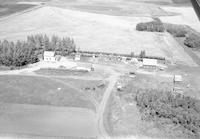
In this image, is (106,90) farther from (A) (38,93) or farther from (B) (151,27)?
(B) (151,27)

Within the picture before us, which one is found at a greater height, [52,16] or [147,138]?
[52,16]

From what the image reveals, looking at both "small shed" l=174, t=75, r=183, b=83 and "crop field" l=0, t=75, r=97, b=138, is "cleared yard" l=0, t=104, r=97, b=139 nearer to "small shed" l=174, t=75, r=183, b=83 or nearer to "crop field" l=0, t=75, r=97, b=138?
"crop field" l=0, t=75, r=97, b=138

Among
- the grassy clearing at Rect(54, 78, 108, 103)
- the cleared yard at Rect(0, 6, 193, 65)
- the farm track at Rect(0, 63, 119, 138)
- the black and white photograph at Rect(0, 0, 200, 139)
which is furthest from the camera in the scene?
the cleared yard at Rect(0, 6, 193, 65)

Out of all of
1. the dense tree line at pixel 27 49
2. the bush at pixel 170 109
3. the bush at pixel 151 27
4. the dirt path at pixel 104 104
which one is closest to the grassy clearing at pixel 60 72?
the dense tree line at pixel 27 49

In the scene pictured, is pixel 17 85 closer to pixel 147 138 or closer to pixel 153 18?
pixel 147 138

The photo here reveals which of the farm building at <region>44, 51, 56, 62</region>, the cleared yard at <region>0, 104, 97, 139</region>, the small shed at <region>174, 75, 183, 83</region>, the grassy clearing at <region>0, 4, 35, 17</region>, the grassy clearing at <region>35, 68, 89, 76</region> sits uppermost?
the grassy clearing at <region>0, 4, 35, 17</region>

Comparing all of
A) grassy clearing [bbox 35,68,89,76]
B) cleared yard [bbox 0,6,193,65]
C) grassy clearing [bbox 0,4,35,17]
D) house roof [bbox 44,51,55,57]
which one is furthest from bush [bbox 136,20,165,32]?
grassy clearing [bbox 0,4,35,17]

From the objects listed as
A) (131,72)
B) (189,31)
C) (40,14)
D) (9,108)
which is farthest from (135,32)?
(9,108)
